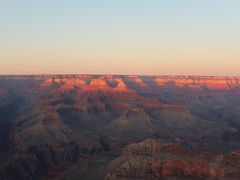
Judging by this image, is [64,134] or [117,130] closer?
[64,134]

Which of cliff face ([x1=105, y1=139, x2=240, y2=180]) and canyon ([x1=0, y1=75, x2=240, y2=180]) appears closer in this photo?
cliff face ([x1=105, y1=139, x2=240, y2=180])

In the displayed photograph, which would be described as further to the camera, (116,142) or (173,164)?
(116,142)

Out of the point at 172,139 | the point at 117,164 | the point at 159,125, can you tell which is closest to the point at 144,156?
the point at 117,164

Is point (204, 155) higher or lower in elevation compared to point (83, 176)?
higher

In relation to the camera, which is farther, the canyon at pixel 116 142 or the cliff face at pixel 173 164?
the canyon at pixel 116 142

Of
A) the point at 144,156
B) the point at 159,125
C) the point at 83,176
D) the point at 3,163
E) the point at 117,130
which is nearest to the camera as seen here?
the point at 144,156

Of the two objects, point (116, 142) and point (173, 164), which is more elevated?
point (173, 164)

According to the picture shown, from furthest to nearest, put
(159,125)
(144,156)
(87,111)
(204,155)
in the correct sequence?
(87,111)
(159,125)
(144,156)
(204,155)

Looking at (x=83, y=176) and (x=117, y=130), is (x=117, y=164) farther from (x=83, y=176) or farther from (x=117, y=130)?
(x=117, y=130)
